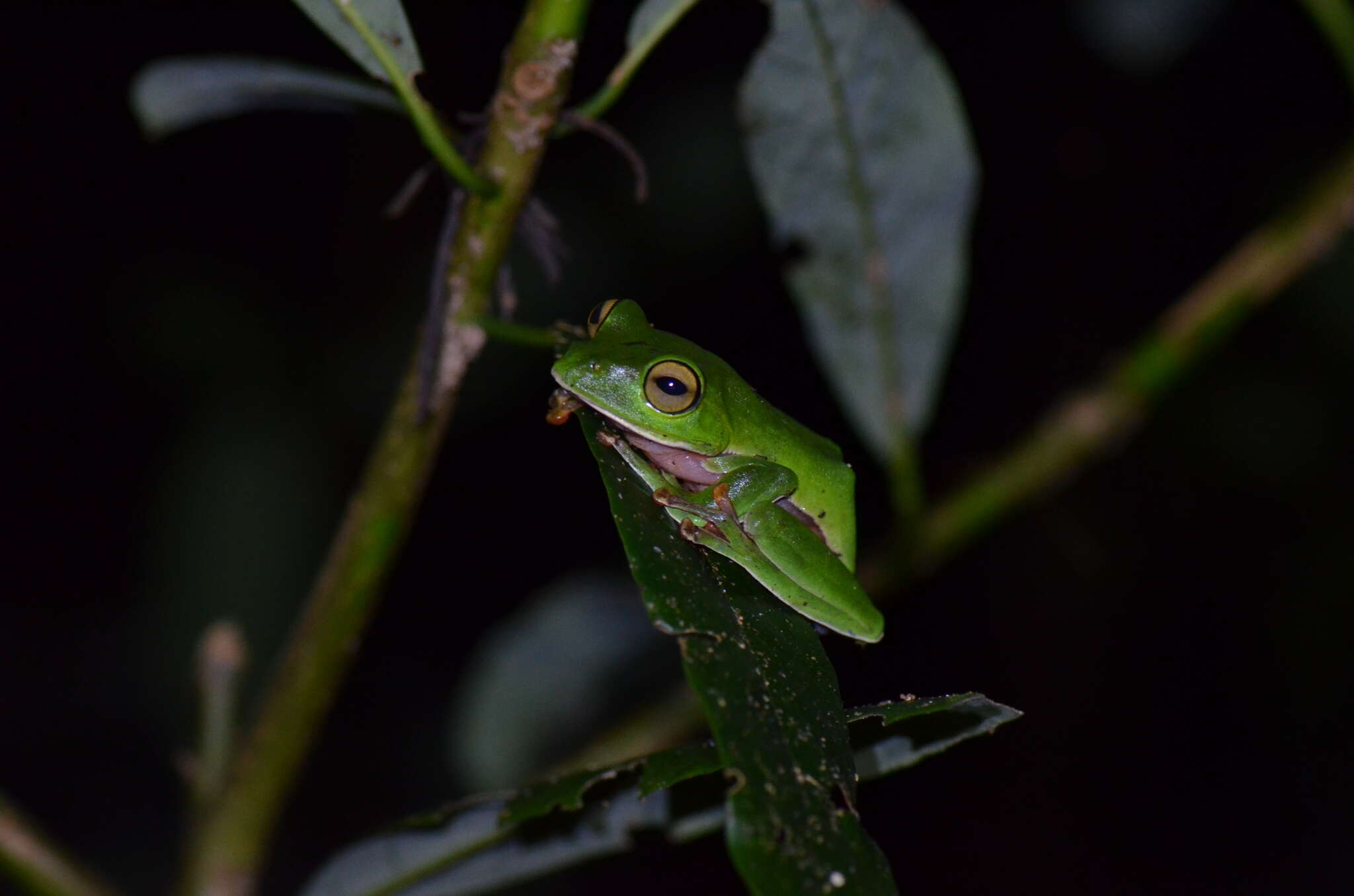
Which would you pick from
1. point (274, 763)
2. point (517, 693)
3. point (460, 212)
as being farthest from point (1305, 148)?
point (274, 763)

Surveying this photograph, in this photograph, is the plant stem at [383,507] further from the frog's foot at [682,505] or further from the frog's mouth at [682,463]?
the frog's mouth at [682,463]

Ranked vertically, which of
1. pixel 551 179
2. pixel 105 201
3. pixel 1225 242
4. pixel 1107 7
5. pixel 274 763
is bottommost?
pixel 274 763

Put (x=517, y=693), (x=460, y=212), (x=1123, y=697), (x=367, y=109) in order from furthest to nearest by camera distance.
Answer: (x=1123, y=697)
(x=517, y=693)
(x=367, y=109)
(x=460, y=212)

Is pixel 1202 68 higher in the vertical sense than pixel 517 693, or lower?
higher

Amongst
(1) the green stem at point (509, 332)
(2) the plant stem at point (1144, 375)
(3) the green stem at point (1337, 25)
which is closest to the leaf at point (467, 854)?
(1) the green stem at point (509, 332)

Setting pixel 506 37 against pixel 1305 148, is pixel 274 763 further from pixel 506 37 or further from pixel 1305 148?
pixel 1305 148

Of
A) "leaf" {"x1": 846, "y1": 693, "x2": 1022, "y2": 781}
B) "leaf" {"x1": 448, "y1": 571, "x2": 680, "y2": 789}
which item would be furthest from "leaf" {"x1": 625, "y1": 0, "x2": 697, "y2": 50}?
"leaf" {"x1": 448, "y1": 571, "x2": 680, "y2": 789}

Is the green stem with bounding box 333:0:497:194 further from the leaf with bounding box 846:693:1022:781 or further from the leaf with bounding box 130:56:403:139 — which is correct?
the leaf with bounding box 846:693:1022:781
